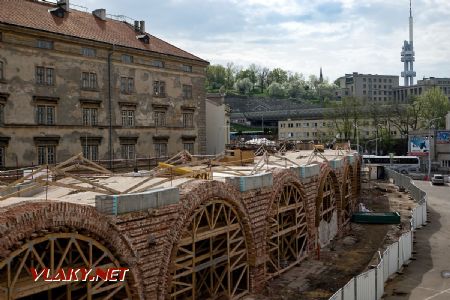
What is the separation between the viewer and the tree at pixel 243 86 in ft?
572

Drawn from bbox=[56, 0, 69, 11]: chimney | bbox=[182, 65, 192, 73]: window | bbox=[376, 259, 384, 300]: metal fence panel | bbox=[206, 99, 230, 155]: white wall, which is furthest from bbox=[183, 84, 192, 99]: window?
bbox=[376, 259, 384, 300]: metal fence panel

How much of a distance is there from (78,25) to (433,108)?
78.7m

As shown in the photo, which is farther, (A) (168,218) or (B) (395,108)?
(B) (395,108)

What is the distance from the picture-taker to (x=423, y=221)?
122 ft

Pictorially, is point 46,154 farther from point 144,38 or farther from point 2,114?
point 144,38

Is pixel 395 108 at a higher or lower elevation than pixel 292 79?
lower

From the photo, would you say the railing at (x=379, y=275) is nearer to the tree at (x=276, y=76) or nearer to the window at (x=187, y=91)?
the window at (x=187, y=91)

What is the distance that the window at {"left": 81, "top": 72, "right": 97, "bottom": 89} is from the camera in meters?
36.3

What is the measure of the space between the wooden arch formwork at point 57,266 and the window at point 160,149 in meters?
27.9

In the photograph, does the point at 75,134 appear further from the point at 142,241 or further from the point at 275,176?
the point at 142,241

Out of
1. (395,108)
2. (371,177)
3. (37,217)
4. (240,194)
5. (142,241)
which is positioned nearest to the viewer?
(37,217)

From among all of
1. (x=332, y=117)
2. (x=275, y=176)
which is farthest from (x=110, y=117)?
(x=332, y=117)

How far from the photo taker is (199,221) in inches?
661

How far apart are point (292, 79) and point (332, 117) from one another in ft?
326
